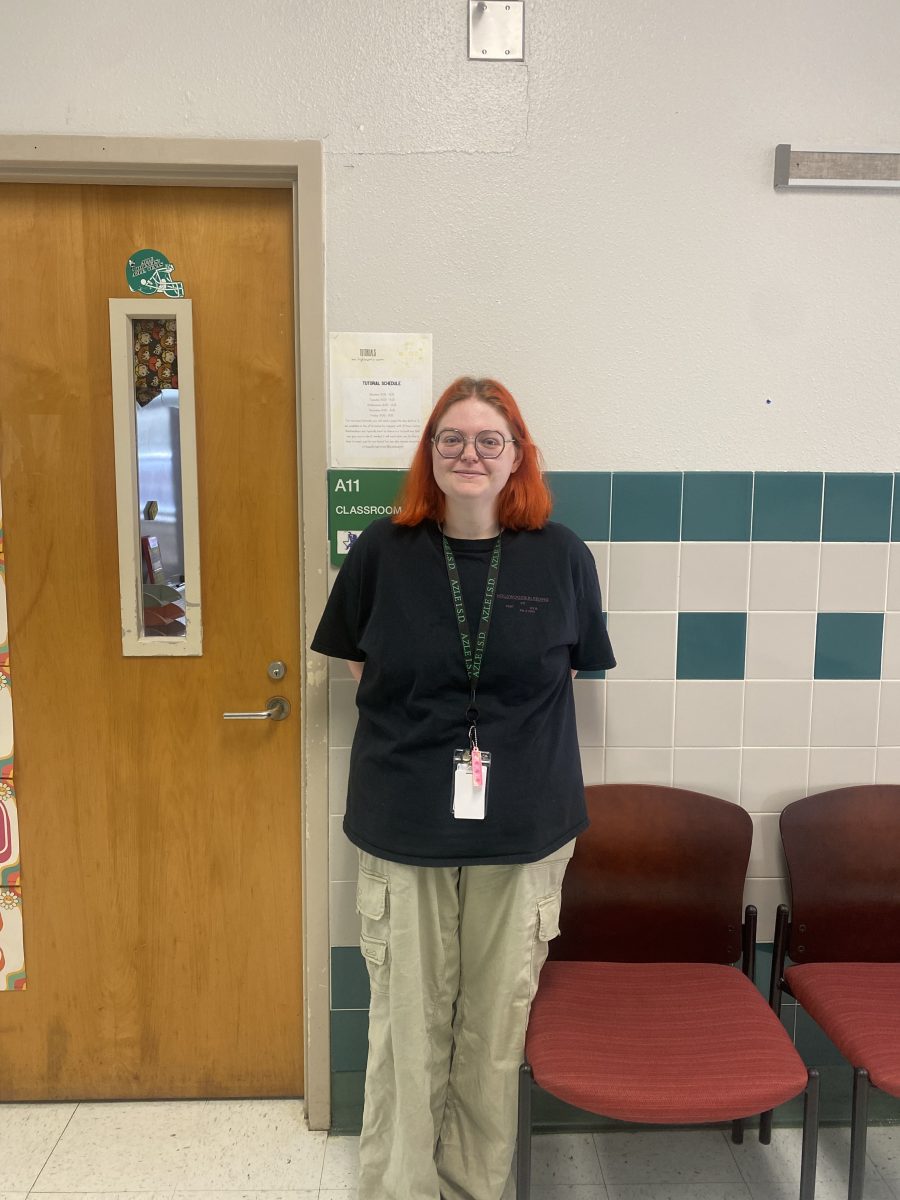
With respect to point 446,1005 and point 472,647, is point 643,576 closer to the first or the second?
point 472,647

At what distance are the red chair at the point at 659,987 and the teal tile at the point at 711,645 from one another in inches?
11.7

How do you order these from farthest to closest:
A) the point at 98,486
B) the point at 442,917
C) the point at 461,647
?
the point at 98,486 < the point at 442,917 < the point at 461,647

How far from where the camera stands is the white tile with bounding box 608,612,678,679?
1.96m

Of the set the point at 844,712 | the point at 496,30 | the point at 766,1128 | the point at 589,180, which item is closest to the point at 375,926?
the point at 766,1128

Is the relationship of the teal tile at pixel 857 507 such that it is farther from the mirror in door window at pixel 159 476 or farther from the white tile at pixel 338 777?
the mirror in door window at pixel 159 476

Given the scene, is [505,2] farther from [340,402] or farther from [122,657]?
[122,657]

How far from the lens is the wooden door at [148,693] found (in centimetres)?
191

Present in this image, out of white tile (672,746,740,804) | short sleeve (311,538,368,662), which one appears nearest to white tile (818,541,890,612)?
white tile (672,746,740,804)

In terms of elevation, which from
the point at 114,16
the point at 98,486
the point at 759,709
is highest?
the point at 114,16

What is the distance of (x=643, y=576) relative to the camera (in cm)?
194

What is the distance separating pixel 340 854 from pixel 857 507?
1.50 meters

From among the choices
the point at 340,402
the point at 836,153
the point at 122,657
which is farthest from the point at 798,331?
the point at 122,657

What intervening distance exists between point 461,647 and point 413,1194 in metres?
1.15

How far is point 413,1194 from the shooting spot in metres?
1.69
